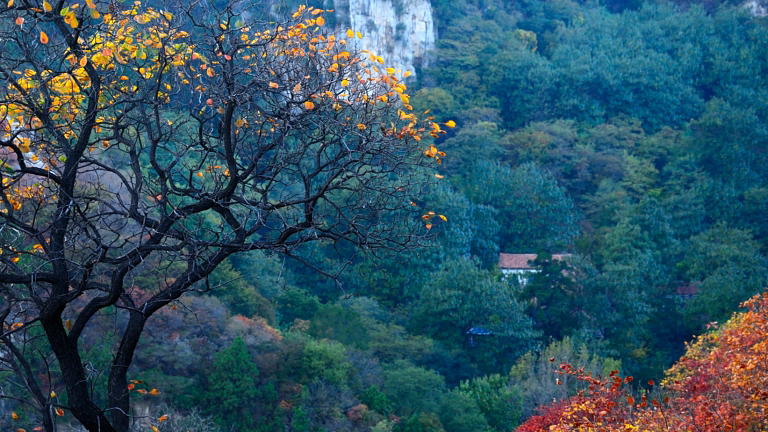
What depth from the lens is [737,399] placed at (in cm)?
780

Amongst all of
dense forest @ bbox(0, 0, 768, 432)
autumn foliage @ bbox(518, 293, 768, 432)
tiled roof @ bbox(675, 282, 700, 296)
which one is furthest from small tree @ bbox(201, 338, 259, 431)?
tiled roof @ bbox(675, 282, 700, 296)

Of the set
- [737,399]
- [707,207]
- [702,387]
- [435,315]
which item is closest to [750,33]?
[707,207]

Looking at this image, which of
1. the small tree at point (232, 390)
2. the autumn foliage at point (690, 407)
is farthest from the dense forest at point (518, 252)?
the autumn foliage at point (690, 407)

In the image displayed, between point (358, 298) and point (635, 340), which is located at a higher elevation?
point (358, 298)

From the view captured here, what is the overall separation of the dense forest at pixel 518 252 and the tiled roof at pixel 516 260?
20.9 inches

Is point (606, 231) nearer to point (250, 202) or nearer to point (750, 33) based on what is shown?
point (750, 33)

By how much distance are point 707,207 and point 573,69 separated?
35.8ft

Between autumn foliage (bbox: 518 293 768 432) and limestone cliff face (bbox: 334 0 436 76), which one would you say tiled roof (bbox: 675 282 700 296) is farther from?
autumn foliage (bbox: 518 293 768 432)

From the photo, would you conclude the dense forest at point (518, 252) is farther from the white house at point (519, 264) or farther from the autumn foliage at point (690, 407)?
the white house at point (519, 264)

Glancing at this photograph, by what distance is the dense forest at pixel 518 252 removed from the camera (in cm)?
1784

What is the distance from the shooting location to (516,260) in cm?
3114

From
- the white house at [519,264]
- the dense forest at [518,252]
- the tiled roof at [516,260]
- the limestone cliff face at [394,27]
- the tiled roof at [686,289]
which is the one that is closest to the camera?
the dense forest at [518,252]

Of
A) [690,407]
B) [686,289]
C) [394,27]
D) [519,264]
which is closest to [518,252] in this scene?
[519,264]

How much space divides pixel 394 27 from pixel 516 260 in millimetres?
15022
